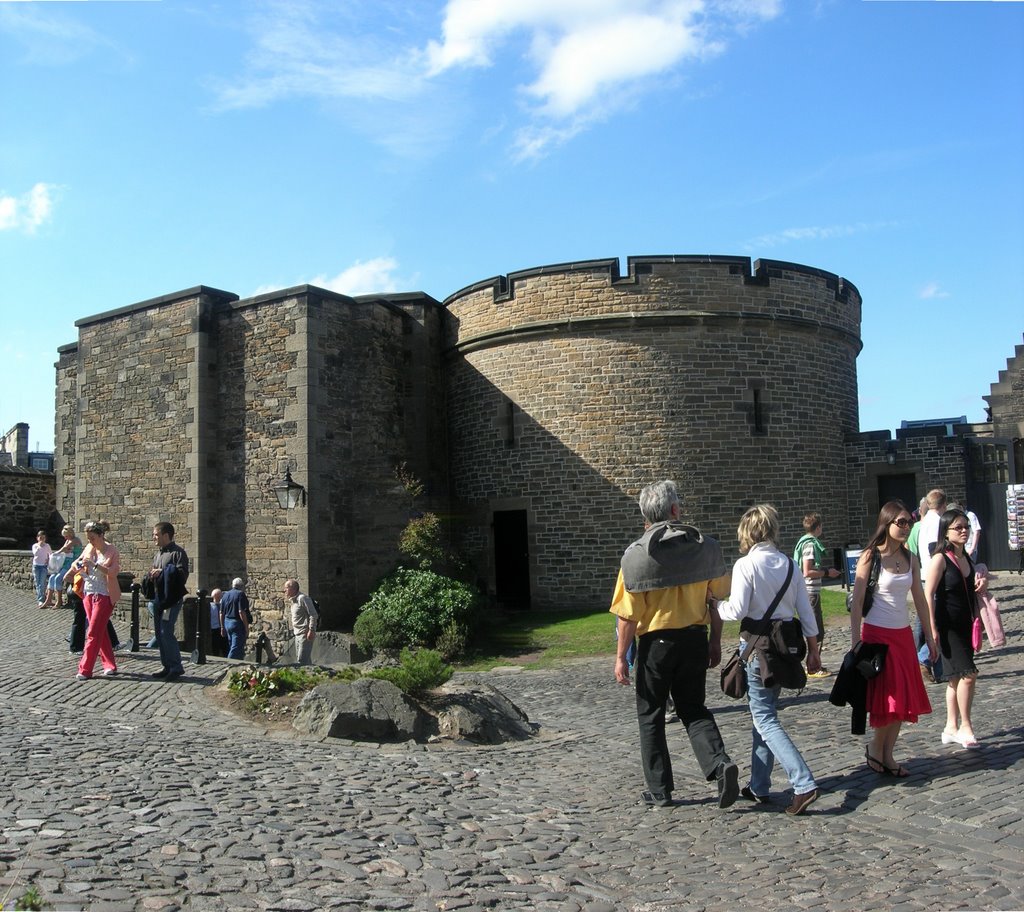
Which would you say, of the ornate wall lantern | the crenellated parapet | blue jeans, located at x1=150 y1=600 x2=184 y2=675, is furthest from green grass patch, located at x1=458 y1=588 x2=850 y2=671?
the crenellated parapet

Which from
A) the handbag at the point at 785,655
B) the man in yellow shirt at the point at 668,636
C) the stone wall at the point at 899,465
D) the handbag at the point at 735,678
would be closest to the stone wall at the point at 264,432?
the stone wall at the point at 899,465

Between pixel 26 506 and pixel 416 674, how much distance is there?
19.0 meters

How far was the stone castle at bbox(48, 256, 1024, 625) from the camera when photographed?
1639cm

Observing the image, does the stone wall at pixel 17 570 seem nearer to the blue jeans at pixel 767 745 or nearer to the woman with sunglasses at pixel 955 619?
the blue jeans at pixel 767 745

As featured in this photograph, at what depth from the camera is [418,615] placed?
47.4ft

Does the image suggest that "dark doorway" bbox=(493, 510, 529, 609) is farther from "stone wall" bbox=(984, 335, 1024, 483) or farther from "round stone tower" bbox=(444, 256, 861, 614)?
"stone wall" bbox=(984, 335, 1024, 483)

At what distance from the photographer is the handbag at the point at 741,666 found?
196 inches

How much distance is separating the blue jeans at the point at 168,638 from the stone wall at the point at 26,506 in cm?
1496

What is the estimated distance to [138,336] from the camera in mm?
18062

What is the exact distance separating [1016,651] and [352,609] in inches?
417

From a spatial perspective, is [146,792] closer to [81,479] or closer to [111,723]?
[111,723]

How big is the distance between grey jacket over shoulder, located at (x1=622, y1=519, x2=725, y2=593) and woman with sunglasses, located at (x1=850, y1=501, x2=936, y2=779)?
998mm

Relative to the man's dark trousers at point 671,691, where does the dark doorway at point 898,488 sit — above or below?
above

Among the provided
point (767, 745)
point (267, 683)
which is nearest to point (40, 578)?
point (267, 683)
